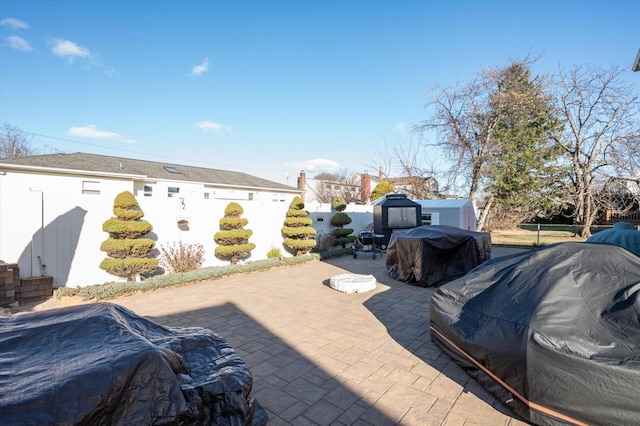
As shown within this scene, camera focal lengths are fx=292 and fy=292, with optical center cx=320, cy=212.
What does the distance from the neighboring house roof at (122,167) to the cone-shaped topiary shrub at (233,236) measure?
289 centimetres

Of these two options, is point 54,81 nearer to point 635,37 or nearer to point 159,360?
point 159,360

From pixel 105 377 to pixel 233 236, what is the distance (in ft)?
23.9

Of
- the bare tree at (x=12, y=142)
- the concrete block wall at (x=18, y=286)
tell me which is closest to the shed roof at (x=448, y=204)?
the concrete block wall at (x=18, y=286)

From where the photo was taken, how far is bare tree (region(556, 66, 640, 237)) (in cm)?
1442

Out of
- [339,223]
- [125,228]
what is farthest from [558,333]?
[339,223]

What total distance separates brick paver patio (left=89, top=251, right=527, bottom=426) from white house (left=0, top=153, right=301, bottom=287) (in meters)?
1.72

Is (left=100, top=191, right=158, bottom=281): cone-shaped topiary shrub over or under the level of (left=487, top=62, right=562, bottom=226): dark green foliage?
under

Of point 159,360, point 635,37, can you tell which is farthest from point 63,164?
point 635,37

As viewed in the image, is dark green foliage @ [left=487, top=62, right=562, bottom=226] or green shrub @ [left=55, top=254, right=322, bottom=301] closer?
green shrub @ [left=55, top=254, right=322, bottom=301]

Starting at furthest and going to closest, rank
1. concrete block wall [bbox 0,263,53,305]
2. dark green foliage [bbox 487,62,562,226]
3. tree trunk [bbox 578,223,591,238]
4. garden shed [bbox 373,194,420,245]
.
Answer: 1. tree trunk [bbox 578,223,591,238]
2. dark green foliage [bbox 487,62,562,226]
3. garden shed [bbox 373,194,420,245]
4. concrete block wall [bbox 0,263,53,305]

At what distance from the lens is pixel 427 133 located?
50.9ft

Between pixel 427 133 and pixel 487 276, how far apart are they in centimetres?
1401

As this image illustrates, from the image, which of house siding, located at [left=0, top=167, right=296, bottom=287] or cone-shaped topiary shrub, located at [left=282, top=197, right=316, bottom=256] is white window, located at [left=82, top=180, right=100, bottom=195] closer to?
house siding, located at [left=0, top=167, right=296, bottom=287]

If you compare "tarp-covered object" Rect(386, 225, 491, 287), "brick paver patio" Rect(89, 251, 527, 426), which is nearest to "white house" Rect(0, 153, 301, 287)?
"brick paver patio" Rect(89, 251, 527, 426)
